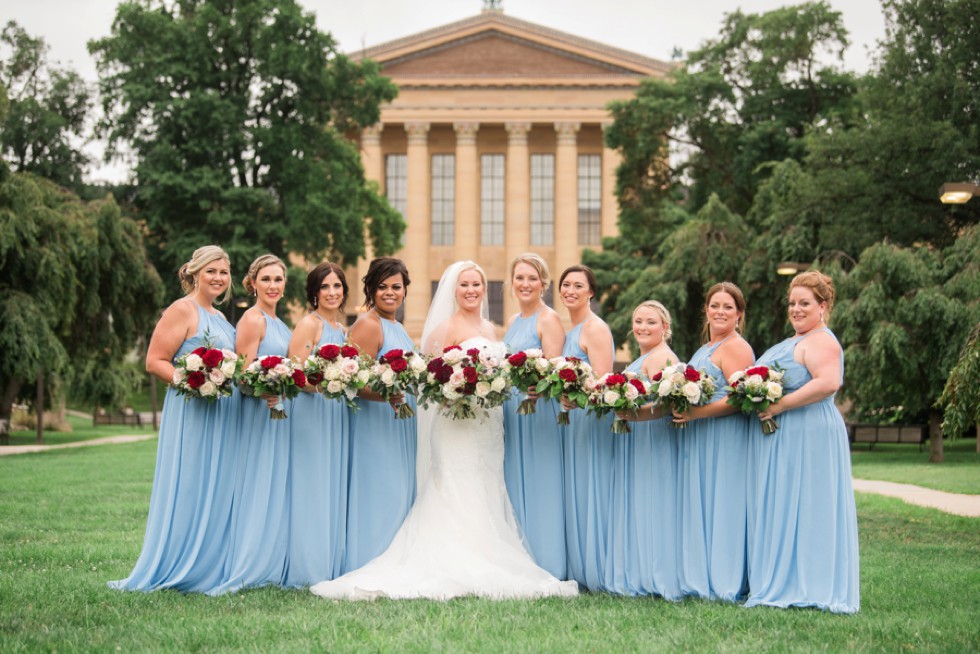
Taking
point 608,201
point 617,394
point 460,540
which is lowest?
point 460,540

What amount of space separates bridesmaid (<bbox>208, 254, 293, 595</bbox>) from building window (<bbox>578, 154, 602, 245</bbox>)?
6194 centimetres

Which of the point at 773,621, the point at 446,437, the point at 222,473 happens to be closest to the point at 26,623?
the point at 222,473

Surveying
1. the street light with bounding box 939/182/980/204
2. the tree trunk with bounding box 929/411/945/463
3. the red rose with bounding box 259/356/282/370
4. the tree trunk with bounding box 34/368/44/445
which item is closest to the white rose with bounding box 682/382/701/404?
the red rose with bounding box 259/356/282/370

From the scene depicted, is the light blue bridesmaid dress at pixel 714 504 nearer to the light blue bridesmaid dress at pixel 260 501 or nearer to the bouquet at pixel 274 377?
the bouquet at pixel 274 377

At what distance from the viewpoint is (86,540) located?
11898 mm

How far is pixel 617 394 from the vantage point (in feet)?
26.4

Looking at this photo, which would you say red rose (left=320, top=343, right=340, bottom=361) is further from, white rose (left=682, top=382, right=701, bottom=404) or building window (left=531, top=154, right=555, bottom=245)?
building window (left=531, top=154, right=555, bottom=245)

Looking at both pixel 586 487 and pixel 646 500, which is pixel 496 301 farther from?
pixel 646 500

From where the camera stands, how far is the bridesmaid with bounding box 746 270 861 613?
779cm

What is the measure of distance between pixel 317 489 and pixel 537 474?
167 centimetres

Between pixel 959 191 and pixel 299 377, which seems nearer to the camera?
pixel 299 377

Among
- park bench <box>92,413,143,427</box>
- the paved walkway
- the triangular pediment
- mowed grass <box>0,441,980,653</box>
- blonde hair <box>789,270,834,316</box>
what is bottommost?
park bench <box>92,413,143,427</box>

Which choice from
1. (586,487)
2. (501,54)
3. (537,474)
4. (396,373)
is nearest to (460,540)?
(537,474)

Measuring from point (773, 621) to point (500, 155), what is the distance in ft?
215
